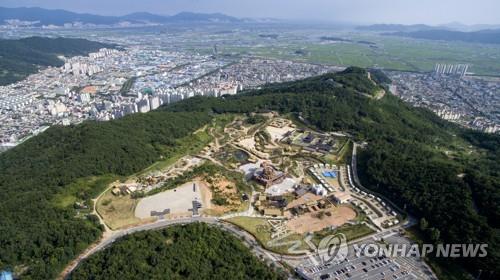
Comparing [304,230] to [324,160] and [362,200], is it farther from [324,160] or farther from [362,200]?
[324,160]

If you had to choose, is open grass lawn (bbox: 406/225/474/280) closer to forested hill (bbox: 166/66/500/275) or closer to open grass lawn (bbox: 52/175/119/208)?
forested hill (bbox: 166/66/500/275)

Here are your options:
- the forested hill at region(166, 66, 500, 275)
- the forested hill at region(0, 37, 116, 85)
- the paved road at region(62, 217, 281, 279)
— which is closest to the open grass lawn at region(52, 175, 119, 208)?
the paved road at region(62, 217, 281, 279)

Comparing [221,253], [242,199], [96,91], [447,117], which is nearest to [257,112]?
[242,199]

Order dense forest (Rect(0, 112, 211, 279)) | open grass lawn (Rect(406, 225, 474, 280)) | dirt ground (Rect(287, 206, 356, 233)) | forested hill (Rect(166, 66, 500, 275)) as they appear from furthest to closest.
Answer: dirt ground (Rect(287, 206, 356, 233))
forested hill (Rect(166, 66, 500, 275))
dense forest (Rect(0, 112, 211, 279))
open grass lawn (Rect(406, 225, 474, 280))

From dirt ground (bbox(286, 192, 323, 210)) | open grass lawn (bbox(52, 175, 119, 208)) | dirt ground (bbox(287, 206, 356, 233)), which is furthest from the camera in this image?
dirt ground (bbox(286, 192, 323, 210))

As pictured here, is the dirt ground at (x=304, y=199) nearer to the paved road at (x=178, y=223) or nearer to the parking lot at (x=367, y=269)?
the paved road at (x=178, y=223)

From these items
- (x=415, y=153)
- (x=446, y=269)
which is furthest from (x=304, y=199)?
(x=415, y=153)

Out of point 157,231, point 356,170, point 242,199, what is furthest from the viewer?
point 356,170
